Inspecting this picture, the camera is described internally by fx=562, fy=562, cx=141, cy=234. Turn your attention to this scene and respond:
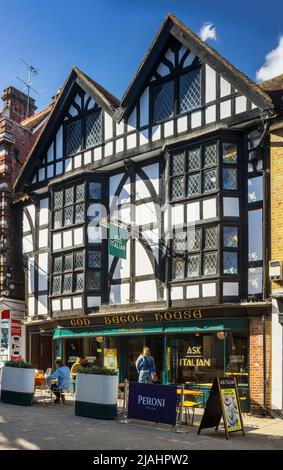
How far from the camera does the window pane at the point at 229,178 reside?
15.7m

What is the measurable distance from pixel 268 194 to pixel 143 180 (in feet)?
15.0

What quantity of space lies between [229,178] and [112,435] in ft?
26.2

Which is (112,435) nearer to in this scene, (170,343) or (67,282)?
(170,343)

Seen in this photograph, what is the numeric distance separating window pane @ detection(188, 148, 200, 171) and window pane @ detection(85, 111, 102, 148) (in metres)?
4.12

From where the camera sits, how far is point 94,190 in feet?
63.1

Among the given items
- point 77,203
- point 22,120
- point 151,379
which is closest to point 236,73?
point 77,203

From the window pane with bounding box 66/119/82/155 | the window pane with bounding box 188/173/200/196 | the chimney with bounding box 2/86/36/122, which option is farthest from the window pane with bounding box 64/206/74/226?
the chimney with bounding box 2/86/36/122

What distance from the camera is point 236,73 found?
15555mm

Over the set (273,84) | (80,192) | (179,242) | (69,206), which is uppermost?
(273,84)

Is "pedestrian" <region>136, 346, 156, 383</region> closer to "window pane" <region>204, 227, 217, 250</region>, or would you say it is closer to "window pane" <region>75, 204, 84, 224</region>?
"window pane" <region>204, 227, 217, 250</region>

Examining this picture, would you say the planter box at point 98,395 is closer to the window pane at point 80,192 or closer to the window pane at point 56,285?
the window pane at point 56,285

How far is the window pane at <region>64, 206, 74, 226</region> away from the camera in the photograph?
19703mm

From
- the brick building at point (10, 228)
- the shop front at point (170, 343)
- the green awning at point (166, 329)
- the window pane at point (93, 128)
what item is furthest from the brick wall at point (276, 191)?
the brick building at point (10, 228)

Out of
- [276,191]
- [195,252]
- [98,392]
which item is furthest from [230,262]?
[98,392]
